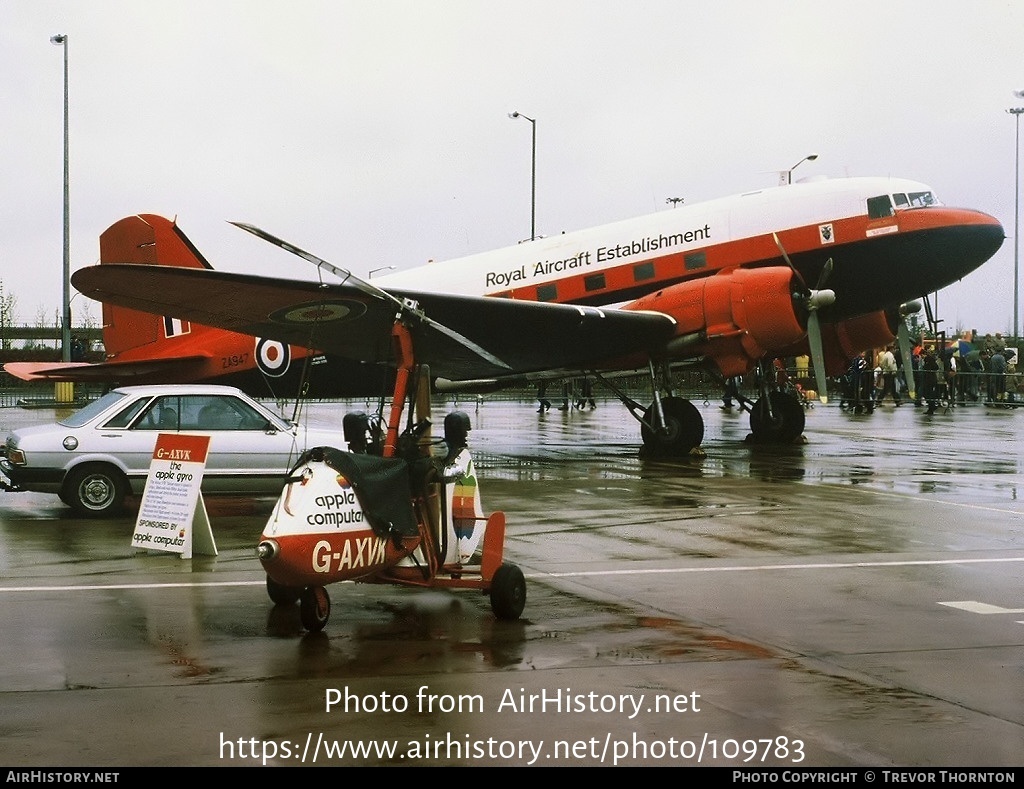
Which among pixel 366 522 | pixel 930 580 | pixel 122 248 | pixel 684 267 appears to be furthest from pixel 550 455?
pixel 366 522

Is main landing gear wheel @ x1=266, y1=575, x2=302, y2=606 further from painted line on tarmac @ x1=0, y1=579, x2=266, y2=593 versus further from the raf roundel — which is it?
the raf roundel

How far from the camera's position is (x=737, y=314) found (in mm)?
20953

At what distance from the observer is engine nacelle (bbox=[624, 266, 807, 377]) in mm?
20812

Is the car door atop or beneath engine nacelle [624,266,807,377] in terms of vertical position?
beneath

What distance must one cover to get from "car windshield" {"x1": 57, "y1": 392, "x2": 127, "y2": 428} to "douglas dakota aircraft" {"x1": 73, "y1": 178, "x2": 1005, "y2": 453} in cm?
540

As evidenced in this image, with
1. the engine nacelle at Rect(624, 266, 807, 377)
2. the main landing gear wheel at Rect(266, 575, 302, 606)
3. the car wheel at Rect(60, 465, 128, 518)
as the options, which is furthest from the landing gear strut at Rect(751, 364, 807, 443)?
the main landing gear wheel at Rect(266, 575, 302, 606)

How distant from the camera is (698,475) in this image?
60.3ft

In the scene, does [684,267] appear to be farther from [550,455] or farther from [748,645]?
[748,645]

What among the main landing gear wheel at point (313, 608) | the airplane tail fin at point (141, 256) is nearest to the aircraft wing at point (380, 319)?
the main landing gear wheel at point (313, 608)

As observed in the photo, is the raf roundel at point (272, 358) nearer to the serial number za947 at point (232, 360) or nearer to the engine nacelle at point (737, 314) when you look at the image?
the serial number za947 at point (232, 360)

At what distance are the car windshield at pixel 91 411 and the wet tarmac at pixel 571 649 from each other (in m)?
1.07

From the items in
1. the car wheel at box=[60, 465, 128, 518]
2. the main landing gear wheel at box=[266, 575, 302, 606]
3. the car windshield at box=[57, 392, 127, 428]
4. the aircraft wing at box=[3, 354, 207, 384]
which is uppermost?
the aircraft wing at box=[3, 354, 207, 384]

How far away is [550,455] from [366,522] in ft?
48.4

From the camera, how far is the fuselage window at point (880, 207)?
2180 cm
